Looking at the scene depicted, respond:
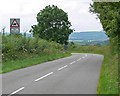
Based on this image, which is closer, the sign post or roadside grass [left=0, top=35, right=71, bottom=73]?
the sign post

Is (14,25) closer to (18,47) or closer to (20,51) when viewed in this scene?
(18,47)

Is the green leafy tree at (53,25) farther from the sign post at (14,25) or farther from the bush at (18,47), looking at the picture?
the sign post at (14,25)

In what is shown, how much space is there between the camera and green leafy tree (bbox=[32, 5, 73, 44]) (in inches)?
3706

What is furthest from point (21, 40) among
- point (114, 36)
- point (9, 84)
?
point (9, 84)

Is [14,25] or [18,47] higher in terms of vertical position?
[14,25]

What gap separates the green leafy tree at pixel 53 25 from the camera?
94.1 meters

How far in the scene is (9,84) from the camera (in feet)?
56.2

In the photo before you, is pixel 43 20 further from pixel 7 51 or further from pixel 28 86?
pixel 28 86

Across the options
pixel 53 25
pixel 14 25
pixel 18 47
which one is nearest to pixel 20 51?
pixel 18 47

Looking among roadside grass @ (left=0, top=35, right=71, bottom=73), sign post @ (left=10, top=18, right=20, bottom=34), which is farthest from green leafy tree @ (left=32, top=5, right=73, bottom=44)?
sign post @ (left=10, top=18, right=20, bottom=34)

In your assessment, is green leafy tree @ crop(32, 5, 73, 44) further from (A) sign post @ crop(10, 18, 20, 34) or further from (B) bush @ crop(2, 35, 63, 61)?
(A) sign post @ crop(10, 18, 20, 34)

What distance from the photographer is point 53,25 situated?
96125mm

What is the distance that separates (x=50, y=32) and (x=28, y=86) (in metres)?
78.1

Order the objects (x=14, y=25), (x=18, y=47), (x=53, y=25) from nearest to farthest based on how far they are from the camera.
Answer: (x=14, y=25) < (x=18, y=47) < (x=53, y=25)
